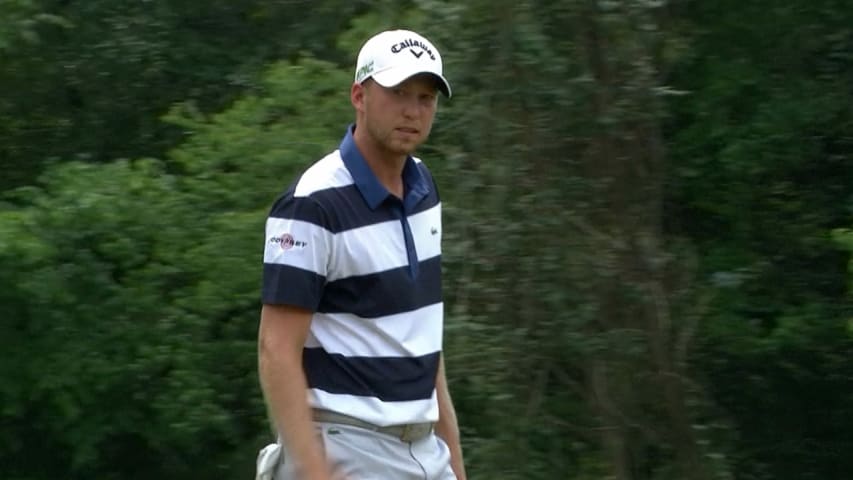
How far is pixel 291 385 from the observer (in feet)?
10.00

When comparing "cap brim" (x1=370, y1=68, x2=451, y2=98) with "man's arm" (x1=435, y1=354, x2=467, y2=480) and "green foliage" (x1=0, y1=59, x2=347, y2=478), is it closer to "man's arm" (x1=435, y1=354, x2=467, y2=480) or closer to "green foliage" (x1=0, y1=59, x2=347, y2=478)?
"man's arm" (x1=435, y1=354, x2=467, y2=480)

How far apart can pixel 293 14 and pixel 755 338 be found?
2955 mm

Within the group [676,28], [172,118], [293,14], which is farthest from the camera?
[293,14]

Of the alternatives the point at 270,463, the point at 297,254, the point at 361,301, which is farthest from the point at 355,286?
the point at 270,463

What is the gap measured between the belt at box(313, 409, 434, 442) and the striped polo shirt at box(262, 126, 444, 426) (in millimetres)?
16

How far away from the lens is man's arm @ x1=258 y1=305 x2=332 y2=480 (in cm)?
305

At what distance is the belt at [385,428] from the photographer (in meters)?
3.17

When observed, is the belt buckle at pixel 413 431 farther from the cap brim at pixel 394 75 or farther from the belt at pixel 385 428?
the cap brim at pixel 394 75

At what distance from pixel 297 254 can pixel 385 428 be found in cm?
45

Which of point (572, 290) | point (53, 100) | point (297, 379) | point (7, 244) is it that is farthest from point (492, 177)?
point (53, 100)

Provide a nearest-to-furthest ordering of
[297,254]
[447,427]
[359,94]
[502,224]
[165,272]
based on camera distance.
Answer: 1. [297,254]
2. [359,94]
3. [447,427]
4. [502,224]
5. [165,272]

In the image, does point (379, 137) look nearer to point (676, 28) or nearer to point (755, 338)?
point (676, 28)

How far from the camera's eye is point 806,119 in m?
6.41

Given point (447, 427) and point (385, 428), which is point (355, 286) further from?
point (447, 427)
